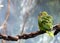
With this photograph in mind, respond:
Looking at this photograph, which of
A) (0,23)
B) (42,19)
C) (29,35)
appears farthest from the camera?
(0,23)

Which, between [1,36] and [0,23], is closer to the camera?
[1,36]

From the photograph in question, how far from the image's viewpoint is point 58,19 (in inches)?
73.5

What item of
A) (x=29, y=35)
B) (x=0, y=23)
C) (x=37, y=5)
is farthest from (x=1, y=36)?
(x=37, y=5)

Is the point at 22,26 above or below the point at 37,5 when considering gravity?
below

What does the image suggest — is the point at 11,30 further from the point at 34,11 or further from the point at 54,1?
the point at 54,1

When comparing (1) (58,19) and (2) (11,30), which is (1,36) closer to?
(2) (11,30)

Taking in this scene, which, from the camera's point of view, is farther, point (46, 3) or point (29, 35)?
point (46, 3)

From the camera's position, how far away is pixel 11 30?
183 cm

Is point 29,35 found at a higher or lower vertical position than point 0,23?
higher

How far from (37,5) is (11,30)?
35cm

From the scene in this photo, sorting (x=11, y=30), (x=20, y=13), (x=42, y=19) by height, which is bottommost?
(x=11, y=30)

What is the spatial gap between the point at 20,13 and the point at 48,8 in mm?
277

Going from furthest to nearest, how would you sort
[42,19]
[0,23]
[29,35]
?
[0,23] → [42,19] → [29,35]

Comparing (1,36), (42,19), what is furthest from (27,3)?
(1,36)
